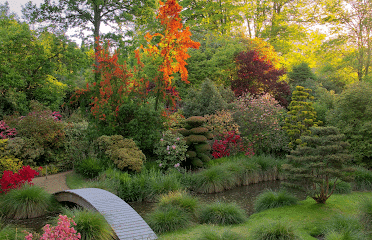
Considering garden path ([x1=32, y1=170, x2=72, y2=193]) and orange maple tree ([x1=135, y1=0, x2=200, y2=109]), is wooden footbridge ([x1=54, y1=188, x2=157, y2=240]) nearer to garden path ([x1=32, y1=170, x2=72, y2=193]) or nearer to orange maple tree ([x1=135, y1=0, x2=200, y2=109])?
garden path ([x1=32, y1=170, x2=72, y2=193])

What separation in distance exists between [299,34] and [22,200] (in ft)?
69.2

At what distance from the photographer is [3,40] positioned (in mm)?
13047

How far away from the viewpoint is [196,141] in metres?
11.0

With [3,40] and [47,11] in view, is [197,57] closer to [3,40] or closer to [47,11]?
[47,11]

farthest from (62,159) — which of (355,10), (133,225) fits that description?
(355,10)

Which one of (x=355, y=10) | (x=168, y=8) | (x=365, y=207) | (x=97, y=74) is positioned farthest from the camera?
(x=355, y=10)

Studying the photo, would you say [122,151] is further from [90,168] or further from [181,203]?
[181,203]

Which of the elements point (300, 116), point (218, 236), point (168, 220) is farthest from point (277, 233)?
point (300, 116)

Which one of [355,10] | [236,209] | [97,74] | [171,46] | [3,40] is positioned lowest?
[236,209]

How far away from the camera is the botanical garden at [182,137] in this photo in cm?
641

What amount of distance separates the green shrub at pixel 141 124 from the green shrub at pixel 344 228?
6350 millimetres

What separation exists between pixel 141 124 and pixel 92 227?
5682 millimetres

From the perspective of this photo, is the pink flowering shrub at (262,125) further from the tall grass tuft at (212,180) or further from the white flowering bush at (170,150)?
the tall grass tuft at (212,180)

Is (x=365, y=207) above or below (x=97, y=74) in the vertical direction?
below
